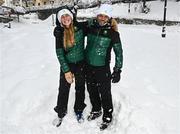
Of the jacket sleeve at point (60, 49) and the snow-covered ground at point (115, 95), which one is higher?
the jacket sleeve at point (60, 49)

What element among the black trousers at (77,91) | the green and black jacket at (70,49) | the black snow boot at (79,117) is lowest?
the black snow boot at (79,117)

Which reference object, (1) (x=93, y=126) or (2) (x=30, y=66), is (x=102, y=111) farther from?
(2) (x=30, y=66)

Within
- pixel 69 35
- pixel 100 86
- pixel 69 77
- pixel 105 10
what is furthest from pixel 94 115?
pixel 105 10

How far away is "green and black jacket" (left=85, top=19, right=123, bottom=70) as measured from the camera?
5.60 metres

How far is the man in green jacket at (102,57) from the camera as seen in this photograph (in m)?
5.59

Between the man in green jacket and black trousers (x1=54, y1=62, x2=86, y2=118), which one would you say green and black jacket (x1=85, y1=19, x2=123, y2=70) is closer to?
the man in green jacket

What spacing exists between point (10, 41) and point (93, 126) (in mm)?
7623

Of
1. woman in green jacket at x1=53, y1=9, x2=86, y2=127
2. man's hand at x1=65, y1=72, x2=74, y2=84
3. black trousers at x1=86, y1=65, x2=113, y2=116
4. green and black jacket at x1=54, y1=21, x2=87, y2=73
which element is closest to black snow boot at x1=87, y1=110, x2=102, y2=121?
black trousers at x1=86, y1=65, x2=113, y2=116

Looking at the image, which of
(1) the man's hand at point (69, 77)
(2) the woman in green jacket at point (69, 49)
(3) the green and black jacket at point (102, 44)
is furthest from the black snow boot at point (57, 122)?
(3) the green and black jacket at point (102, 44)

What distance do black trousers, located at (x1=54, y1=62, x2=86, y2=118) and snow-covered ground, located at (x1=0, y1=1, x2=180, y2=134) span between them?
275mm

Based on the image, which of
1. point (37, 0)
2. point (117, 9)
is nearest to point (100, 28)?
point (117, 9)

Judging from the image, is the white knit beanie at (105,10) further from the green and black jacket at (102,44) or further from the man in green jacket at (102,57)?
the green and black jacket at (102,44)

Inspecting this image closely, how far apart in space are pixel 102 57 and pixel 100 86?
511 millimetres

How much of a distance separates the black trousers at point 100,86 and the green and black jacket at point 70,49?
0.92 feet
